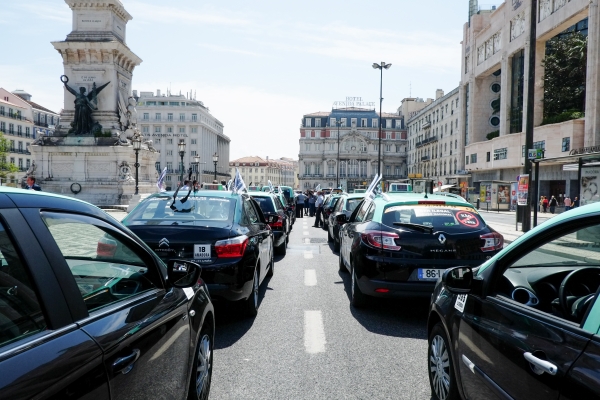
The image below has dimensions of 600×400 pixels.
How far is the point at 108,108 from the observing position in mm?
36250

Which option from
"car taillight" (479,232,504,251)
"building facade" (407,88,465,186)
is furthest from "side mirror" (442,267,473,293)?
"building facade" (407,88,465,186)

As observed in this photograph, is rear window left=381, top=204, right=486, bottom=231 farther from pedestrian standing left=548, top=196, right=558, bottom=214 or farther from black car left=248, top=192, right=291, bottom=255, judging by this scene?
pedestrian standing left=548, top=196, right=558, bottom=214

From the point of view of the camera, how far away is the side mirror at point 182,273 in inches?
119

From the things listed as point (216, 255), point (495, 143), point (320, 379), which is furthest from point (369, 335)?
point (495, 143)

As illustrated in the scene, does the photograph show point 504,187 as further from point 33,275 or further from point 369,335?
point 33,275

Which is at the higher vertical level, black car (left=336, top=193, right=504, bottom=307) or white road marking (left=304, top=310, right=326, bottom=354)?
black car (left=336, top=193, right=504, bottom=307)

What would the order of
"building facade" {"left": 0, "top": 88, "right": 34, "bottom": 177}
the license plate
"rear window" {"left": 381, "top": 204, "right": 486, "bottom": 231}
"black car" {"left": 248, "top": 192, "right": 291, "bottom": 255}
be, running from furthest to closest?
"building facade" {"left": 0, "top": 88, "right": 34, "bottom": 177}, "black car" {"left": 248, "top": 192, "right": 291, "bottom": 255}, "rear window" {"left": 381, "top": 204, "right": 486, "bottom": 231}, the license plate

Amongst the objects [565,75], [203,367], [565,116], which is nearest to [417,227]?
[203,367]

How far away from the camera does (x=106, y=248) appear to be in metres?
3.16

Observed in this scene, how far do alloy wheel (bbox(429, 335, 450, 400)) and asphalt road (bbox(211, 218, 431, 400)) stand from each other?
274 mm

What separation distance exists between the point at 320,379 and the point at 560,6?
42.4 m

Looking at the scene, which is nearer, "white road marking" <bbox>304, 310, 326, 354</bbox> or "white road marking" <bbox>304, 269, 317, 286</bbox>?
"white road marking" <bbox>304, 310, 326, 354</bbox>

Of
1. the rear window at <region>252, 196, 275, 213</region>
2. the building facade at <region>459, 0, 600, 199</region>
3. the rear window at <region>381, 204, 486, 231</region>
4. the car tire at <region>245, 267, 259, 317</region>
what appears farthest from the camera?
the building facade at <region>459, 0, 600, 199</region>

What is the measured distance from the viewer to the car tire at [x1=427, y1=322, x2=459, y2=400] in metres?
3.30
